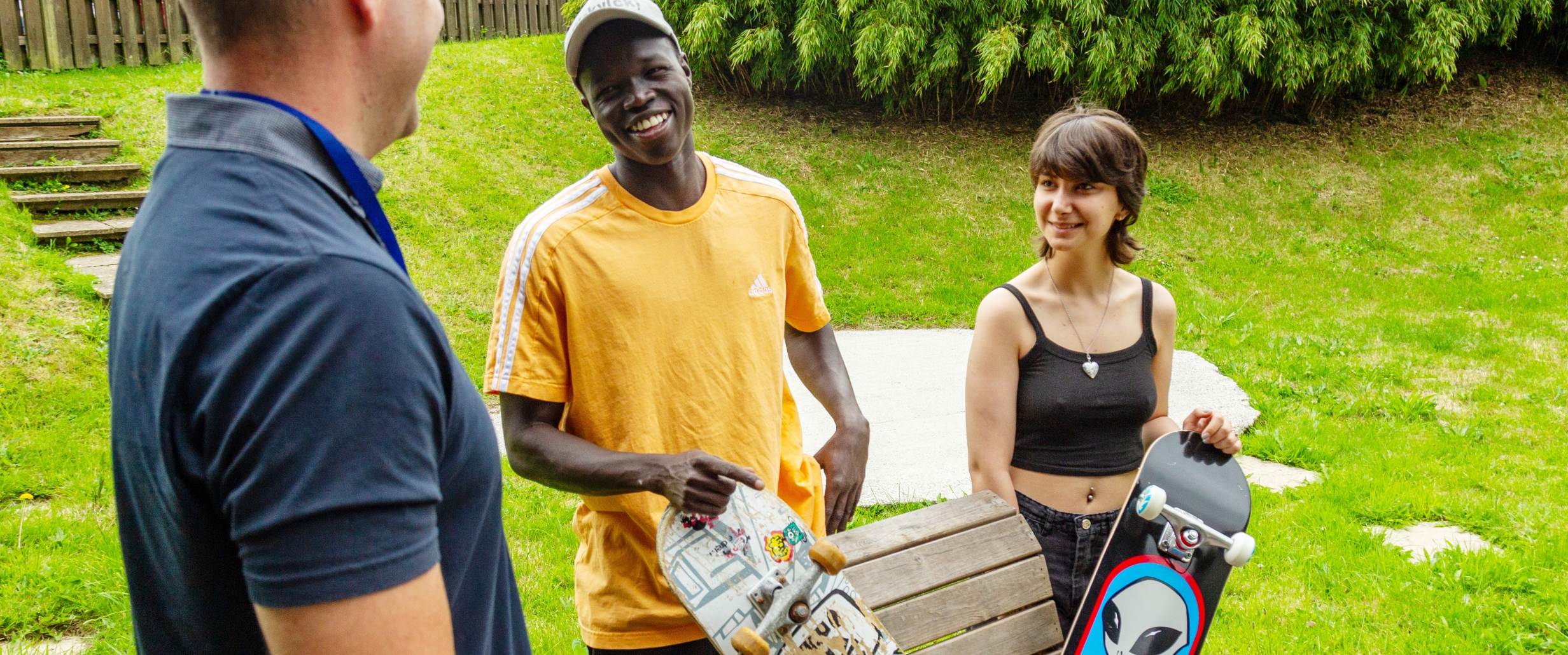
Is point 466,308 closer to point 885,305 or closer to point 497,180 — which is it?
point 497,180

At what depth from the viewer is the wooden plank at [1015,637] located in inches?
88.0

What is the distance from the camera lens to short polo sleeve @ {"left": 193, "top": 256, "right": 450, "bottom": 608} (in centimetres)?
67

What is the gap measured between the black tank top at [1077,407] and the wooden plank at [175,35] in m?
11.8

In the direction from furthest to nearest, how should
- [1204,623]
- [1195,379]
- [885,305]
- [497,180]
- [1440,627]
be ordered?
[497,180], [885,305], [1195,379], [1440,627], [1204,623]

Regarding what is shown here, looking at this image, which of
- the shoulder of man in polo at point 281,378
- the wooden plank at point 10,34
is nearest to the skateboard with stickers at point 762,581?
the shoulder of man in polo at point 281,378

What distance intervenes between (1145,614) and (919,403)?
3.40 metres

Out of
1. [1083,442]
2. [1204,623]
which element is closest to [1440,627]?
[1204,623]

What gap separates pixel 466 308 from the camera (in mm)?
6527

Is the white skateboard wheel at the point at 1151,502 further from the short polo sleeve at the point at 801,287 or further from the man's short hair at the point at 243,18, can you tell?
the man's short hair at the point at 243,18

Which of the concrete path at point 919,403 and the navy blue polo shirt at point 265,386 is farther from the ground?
the navy blue polo shirt at point 265,386

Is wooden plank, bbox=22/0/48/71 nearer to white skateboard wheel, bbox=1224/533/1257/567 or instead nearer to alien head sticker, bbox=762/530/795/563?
alien head sticker, bbox=762/530/795/563

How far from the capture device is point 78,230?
6059mm

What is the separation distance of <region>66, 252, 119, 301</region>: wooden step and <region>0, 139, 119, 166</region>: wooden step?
1.55 meters

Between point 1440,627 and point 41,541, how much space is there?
5.00 meters
